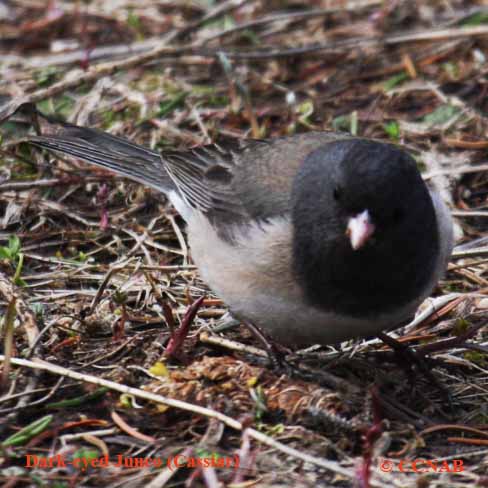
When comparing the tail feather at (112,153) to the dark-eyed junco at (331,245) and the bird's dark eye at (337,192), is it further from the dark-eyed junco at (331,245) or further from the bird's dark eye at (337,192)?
the bird's dark eye at (337,192)

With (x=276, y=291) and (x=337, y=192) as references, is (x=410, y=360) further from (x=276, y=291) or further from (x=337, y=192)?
(x=337, y=192)

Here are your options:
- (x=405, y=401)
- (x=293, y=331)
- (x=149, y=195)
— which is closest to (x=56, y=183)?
(x=149, y=195)

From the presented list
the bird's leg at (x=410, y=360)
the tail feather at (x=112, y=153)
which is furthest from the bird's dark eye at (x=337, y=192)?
the tail feather at (x=112, y=153)

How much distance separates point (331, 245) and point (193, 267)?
1154 mm

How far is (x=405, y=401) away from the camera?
357 centimetres

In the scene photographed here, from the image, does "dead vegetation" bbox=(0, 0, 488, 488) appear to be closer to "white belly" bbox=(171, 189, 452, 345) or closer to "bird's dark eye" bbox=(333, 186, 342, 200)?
"white belly" bbox=(171, 189, 452, 345)

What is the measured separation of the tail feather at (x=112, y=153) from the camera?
4477 mm

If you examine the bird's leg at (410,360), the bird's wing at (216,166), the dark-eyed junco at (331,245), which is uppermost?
the bird's wing at (216,166)

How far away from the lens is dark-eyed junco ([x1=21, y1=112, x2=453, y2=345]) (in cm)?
320

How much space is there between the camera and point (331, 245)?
3262 mm

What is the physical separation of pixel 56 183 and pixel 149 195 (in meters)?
0.49

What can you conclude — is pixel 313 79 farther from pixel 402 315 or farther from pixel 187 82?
pixel 402 315

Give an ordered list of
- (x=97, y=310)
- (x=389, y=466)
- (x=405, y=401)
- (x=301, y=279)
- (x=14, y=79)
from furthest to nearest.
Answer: (x=14, y=79), (x=97, y=310), (x=405, y=401), (x=301, y=279), (x=389, y=466)

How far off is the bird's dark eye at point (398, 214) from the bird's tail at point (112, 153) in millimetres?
1495
